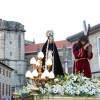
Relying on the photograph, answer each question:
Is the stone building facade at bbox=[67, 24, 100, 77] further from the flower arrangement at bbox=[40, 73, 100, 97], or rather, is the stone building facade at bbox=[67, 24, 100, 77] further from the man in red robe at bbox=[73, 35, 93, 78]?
the flower arrangement at bbox=[40, 73, 100, 97]

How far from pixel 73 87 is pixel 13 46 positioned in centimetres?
7525

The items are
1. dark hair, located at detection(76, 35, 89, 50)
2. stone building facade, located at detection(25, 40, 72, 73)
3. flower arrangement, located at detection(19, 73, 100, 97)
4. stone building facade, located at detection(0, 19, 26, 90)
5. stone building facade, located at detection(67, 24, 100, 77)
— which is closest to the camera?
flower arrangement, located at detection(19, 73, 100, 97)

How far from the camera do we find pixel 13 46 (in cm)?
8244

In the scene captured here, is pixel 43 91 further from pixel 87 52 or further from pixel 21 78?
pixel 21 78

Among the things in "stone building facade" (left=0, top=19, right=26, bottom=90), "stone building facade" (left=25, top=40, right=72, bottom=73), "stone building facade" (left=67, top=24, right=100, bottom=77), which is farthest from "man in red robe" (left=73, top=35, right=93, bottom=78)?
"stone building facade" (left=25, top=40, right=72, bottom=73)

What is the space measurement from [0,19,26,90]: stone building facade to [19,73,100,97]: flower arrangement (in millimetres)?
71291

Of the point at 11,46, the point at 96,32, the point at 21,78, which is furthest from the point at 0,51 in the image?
the point at 96,32

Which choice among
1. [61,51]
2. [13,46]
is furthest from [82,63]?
[61,51]

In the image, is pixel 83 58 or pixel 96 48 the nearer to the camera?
pixel 83 58

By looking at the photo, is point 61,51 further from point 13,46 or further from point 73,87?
point 73,87

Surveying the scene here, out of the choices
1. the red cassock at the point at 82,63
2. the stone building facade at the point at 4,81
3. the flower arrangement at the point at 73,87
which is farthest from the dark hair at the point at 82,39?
the stone building facade at the point at 4,81

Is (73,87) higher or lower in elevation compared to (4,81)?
lower

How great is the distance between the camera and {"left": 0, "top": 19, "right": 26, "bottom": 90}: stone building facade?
262ft

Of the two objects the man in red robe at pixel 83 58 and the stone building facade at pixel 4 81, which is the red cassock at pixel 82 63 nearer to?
the man in red robe at pixel 83 58
